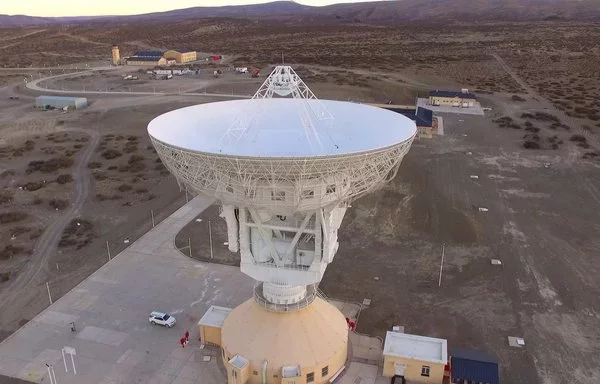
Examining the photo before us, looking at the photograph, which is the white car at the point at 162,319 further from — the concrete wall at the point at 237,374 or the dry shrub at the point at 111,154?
the dry shrub at the point at 111,154

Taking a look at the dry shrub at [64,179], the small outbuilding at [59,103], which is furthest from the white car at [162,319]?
the small outbuilding at [59,103]

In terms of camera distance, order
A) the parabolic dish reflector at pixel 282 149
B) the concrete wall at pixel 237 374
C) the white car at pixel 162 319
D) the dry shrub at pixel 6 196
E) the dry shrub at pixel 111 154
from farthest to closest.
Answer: the dry shrub at pixel 111 154 → the dry shrub at pixel 6 196 → the white car at pixel 162 319 → the concrete wall at pixel 237 374 → the parabolic dish reflector at pixel 282 149

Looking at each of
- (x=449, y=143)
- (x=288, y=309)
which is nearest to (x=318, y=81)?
(x=449, y=143)

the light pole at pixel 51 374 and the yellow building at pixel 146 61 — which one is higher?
the yellow building at pixel 146 61

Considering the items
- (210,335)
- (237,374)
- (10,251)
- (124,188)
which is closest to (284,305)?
(237,374)

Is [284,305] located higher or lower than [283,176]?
lower

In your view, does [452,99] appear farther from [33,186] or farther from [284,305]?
[284,305]
